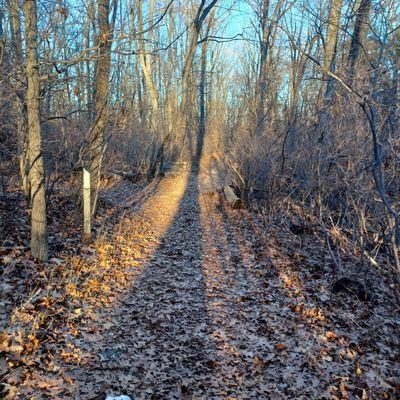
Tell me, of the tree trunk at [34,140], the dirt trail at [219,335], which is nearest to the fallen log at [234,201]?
the dirt trail at [219,335]

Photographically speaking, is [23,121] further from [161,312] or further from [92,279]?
[161,312]

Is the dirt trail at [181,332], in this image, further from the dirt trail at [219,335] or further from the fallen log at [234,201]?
the fallen log at [234,201]

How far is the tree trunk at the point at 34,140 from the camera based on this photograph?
14.3 ft

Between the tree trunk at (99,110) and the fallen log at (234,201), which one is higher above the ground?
the tree trunk at (99,110)

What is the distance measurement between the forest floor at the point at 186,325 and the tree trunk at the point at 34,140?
0.40 metres

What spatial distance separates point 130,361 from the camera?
11.2 feet

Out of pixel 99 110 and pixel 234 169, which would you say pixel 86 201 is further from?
pixel 234 169

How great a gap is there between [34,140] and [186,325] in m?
3.38

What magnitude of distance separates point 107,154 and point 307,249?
8.75m

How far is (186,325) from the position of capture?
164 inches

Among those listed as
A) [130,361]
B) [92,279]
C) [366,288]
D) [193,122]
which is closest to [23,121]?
[92,279]

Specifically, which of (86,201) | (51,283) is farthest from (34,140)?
(51,283)

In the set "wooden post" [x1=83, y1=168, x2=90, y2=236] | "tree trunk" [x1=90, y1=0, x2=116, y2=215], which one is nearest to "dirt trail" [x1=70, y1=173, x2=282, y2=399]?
"wooden post" [x1=83, y1=168, x2=90, y2=236]

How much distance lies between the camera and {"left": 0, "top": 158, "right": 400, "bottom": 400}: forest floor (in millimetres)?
3164
